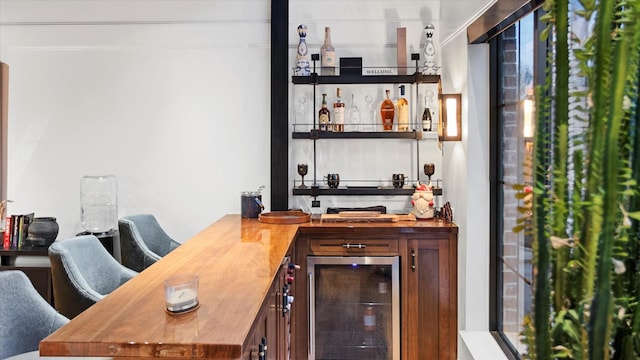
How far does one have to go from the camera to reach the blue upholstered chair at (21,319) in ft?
6.78

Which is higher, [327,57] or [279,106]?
[327,57]

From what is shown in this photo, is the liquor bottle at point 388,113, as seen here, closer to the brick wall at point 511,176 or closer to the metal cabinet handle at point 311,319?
the brick wall at point 511,176

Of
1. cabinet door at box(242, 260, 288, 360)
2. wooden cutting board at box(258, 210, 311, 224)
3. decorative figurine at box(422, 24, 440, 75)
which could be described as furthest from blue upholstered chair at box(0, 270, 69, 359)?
decorative figurine at box(422, 24, 440, 75)

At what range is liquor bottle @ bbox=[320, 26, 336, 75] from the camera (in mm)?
4070

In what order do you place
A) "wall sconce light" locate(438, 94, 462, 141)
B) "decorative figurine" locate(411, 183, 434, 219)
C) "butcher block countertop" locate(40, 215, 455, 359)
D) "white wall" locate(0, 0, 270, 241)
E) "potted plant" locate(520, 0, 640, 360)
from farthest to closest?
"white wall" locate(0, 0, 270, 241) → "decorative figurine" locate(411, 183, 434, 219) → "wall sconce light" locate(438, 94, 462, 141) → "butcher block countertop" locate(40, 215, 455, 359) → "potted plant" locate(520, 0, 640, 360)

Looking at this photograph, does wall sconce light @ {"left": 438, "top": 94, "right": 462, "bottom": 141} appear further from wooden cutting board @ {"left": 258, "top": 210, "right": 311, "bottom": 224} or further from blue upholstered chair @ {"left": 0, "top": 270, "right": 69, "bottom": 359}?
blue upholstered chair @ {"left": 0, "top": 270, "right": 69, "bottom": 359}

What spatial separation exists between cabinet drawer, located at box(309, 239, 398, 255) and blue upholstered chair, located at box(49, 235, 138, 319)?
1.20 m

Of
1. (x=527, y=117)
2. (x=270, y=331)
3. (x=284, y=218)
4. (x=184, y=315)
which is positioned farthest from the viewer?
(x=284, y=218)

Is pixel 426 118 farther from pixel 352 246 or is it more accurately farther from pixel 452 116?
pixel 352 246

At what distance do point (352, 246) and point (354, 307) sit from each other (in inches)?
17.5

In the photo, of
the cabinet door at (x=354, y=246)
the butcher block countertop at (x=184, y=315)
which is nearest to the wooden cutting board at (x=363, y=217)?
the cabinet door at (x=354, y=246)

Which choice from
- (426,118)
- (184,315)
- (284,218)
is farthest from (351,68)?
(184,315)

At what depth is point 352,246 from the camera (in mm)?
3547

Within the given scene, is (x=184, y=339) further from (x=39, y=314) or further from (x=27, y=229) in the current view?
(x=27, y=229)
